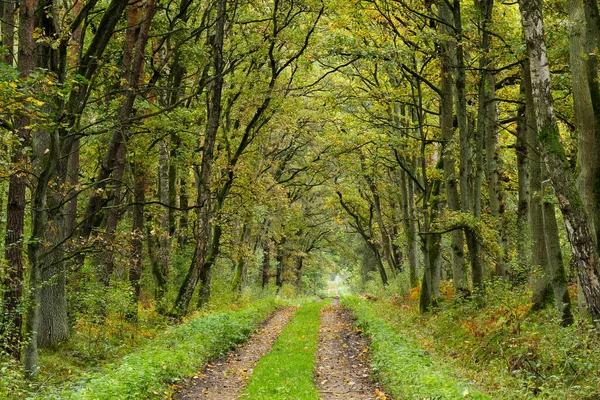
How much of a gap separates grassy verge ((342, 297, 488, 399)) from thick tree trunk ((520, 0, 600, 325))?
2.56 m

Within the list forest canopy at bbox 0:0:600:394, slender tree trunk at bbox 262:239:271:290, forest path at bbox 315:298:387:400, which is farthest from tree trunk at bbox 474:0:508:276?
slender tree trunk at bbox 262:239:271:290

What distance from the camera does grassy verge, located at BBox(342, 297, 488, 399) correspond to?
7062 millimetres

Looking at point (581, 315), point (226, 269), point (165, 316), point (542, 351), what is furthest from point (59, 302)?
point (226, 269)

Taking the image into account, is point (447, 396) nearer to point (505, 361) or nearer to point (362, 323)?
point (505, 361)

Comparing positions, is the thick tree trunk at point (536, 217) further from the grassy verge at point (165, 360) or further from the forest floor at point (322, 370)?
the grassy verge at point (165, 360)

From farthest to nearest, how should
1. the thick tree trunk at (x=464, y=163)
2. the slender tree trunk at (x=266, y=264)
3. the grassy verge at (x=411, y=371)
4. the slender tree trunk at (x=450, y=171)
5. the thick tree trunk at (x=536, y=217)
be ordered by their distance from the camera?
the slender tree trunk at (x=266, y=264), the slender tree trunk at (x=450, y=171), the thick tree trunk at (x=464, y=163), the thick tree trunk at (x=536, y=217), the grassy verge at (x=411, y=371)

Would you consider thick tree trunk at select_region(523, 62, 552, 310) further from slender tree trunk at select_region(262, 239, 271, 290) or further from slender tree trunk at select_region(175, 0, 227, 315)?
slender tree trunk at select_region(262, 239, 271, 290)

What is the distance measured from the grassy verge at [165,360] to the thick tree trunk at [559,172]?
24.0 feet

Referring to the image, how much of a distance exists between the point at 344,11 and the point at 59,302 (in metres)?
12.3

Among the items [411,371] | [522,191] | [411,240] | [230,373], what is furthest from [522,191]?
[230,373]

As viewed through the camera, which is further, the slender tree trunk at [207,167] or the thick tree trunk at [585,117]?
the slender tree trunk at [207,167]

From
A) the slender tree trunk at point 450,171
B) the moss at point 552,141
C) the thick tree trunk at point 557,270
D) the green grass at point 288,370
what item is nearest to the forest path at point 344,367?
the green grass at point 288,370

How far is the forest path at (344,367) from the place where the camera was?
921 centimetres

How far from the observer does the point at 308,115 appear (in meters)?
26.2
